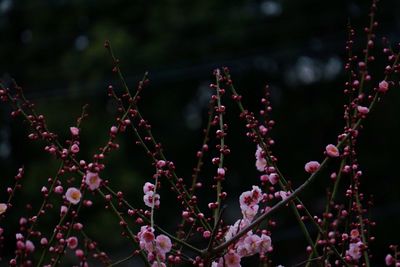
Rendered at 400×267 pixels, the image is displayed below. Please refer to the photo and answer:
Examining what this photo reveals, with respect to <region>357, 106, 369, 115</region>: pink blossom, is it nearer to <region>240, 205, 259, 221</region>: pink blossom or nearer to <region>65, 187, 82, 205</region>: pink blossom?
<region>240, 205, 259, 221</region>: pink blossom

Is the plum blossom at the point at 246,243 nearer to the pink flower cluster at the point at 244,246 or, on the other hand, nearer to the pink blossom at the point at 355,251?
the pink flower cluster at the point at 244,246

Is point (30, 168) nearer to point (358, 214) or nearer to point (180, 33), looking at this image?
point (180, 33)

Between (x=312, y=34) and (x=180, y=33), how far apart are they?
1.94m

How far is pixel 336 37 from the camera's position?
10.5 m

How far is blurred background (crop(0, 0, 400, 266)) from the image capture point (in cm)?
1002

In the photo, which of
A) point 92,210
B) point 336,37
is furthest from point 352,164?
point 336,37

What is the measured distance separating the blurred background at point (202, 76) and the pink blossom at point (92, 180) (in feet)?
26.9

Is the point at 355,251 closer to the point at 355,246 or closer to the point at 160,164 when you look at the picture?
the point at 355,246

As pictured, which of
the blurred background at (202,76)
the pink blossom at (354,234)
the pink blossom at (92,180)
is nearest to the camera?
the pink blossom at (92,180)

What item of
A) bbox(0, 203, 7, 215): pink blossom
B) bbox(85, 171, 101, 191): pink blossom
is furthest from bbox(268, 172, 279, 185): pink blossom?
bbox(0, 203, 7, 215): pink blossom

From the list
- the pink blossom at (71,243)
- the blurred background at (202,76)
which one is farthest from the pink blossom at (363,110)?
the blurred background at (202,76)

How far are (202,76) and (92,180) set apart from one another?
9696 millimetres

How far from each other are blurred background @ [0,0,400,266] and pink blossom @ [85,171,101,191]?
819cm

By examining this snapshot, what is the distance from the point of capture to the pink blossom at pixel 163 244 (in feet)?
5.12
